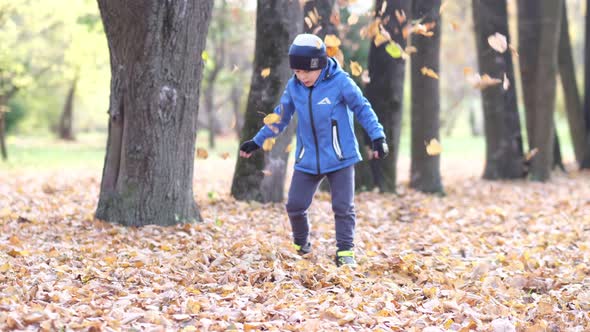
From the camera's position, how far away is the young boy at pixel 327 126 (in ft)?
18.1

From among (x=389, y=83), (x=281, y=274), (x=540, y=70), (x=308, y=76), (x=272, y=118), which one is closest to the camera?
(x=281, y=274)

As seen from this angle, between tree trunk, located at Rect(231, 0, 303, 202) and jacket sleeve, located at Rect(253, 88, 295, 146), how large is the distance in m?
3.05

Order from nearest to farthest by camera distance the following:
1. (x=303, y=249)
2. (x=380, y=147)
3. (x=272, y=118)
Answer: (x=380, y=147), (x=272, y=118), (x=303, y=249)

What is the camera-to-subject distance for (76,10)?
71.6 ft

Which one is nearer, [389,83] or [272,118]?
[272,118]

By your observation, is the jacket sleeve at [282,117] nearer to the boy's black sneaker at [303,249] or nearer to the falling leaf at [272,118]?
the falling leaf at [272,118]

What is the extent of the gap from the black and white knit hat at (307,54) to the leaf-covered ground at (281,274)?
1535 mm

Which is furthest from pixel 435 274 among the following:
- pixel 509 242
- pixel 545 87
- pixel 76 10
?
pixel 76 10

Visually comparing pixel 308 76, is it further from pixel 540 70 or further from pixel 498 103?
pixel 540 70

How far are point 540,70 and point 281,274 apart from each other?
996 cm

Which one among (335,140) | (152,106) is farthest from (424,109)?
(335,140)

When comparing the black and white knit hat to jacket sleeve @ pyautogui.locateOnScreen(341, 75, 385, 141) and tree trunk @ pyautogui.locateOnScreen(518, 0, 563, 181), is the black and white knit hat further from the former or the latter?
tree trunk @ pyautogui.locateOnScreen(518, 0, 563, 181)

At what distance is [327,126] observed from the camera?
5.59 metres

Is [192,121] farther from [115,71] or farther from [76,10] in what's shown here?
[76,10]
